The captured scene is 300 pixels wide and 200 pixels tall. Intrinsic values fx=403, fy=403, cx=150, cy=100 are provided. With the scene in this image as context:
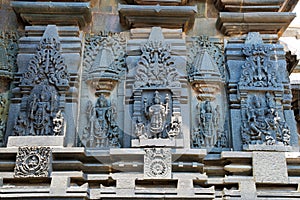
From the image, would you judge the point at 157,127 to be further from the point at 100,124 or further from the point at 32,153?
the point at 32,153

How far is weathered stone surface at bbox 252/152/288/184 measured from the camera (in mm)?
5742

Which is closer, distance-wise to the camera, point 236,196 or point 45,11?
point 236,196

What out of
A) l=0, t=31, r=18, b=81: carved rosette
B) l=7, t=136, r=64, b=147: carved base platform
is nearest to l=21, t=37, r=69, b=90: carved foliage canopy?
l=0, t=31, r=18, b=81: carved rosette

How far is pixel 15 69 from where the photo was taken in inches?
266

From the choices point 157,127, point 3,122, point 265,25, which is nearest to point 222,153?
point 157,127

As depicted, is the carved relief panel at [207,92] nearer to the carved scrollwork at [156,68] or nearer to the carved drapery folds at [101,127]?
the carved scrollwork at [156,68]

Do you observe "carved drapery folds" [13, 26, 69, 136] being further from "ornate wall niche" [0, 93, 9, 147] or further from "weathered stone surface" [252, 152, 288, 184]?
"weathered stone surface" [252, 152, 288, 184]

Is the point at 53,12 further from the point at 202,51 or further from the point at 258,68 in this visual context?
the point at 258,68

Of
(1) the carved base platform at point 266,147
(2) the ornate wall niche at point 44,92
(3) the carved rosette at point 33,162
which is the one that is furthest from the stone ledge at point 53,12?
(1) the carved base platform at point 266,147

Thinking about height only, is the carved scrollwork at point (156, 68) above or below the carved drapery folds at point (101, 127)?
above

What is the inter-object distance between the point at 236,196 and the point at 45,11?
434cm

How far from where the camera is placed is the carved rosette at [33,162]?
222 inches

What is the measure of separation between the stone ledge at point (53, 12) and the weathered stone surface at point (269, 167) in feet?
12.0

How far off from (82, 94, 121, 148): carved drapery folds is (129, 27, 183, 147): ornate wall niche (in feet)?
1.18
